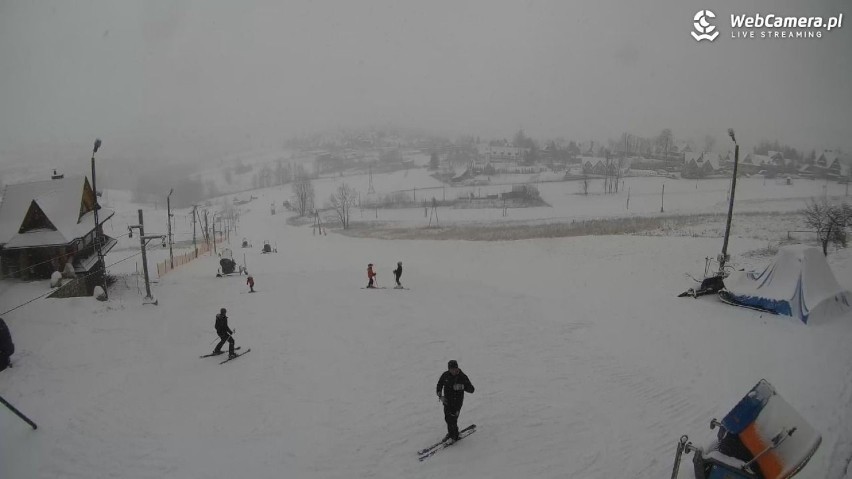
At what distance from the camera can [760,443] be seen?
6.19m

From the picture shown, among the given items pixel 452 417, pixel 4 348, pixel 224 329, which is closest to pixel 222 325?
pixel 224 329

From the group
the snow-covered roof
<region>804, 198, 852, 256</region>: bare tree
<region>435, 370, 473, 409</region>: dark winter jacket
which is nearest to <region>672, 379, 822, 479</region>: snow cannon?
<region>435, 370, 473, 409</region>: dark winter jacket

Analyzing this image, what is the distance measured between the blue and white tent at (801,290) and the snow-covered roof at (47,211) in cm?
3585

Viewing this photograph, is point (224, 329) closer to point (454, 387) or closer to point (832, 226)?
point (454, 387)

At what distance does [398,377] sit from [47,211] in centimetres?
2829

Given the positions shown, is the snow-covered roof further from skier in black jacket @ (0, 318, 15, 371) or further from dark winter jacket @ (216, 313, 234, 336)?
dark winter jacket @ (216, 313, 234, 336)

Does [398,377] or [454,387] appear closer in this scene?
[454,387]

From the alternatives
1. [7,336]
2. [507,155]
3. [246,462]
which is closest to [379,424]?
[246,462]

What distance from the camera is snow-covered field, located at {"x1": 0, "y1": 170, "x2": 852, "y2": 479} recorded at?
28.0 ft

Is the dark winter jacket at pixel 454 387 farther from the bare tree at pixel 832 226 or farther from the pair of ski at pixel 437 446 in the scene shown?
the bare tree at pixel 832 226

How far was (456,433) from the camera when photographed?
8883mm

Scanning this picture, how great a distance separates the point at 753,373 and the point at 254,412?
1384 cm

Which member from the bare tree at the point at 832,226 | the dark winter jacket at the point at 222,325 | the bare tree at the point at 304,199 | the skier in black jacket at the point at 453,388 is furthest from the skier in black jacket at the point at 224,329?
the bare tree at the point at 304,199

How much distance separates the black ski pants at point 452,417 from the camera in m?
8.60
